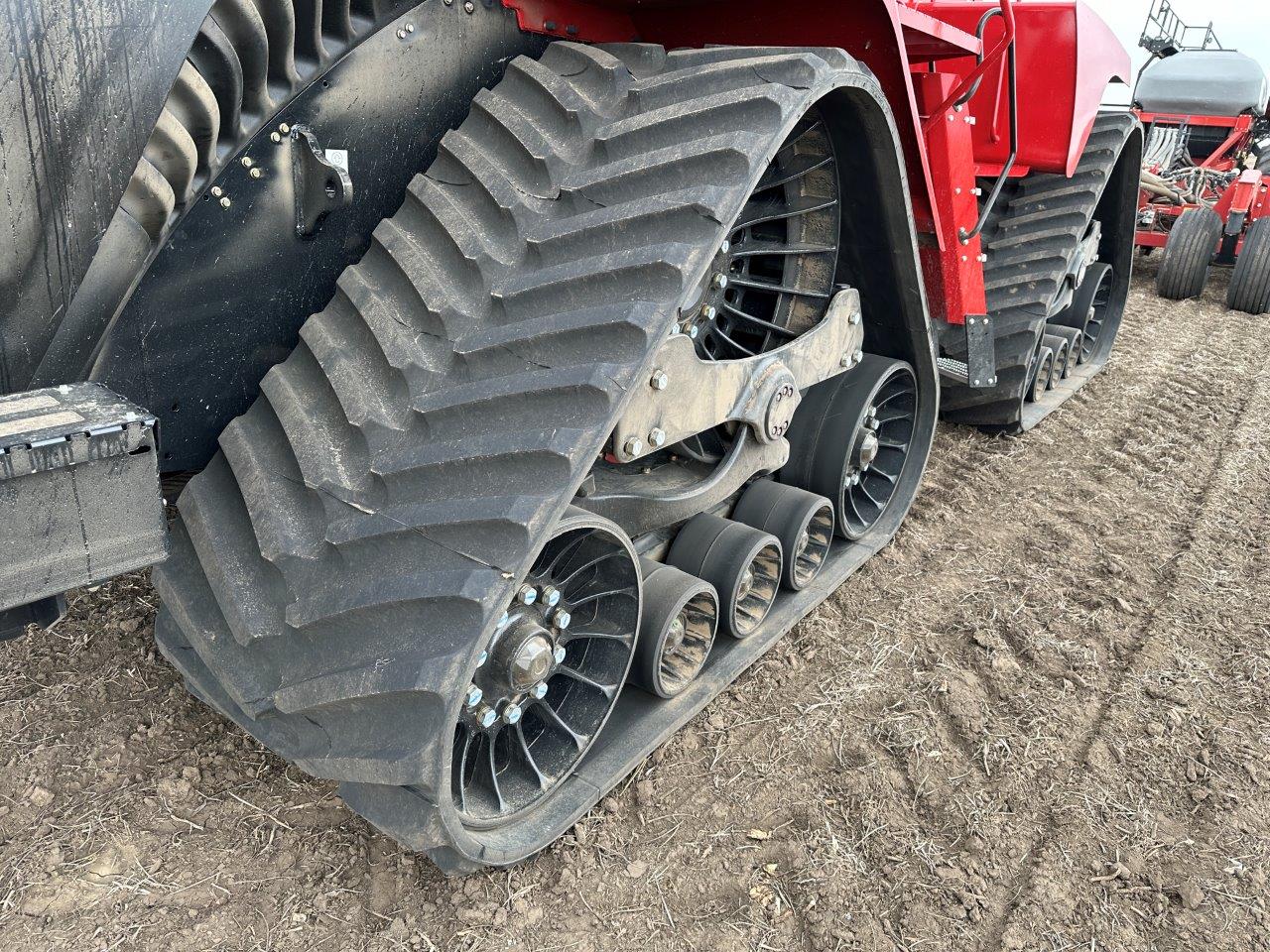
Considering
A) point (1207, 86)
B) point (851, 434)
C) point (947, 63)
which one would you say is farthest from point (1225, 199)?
point (851, 434)

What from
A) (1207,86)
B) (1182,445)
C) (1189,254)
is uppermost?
(1207,86)

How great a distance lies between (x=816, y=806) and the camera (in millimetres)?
2238

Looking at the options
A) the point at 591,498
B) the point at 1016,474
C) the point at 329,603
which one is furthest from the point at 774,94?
the point at 1016,474

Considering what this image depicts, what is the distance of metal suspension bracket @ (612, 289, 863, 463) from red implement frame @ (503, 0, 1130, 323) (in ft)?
1.73

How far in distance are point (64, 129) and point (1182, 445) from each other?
15.4 ft

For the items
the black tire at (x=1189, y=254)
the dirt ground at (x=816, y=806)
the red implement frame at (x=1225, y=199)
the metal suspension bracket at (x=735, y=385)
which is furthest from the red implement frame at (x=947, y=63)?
the black tire at (x=1189, y=254)

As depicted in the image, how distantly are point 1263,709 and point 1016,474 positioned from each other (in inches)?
65.8

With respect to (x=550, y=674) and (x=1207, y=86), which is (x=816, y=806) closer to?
(x=550, y=674)

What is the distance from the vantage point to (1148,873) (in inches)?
82.6

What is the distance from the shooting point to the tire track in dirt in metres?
2.14

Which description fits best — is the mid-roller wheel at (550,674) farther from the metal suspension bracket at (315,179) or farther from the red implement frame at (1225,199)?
the red implement frame at (1225,199)

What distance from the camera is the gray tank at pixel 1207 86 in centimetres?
970

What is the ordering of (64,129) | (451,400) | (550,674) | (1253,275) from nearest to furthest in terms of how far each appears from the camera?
1. (64,129)
2. (451,400)
3. (550,674)
4. (1253,275)

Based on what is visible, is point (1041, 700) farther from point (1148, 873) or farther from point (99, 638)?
point (99, 638)
